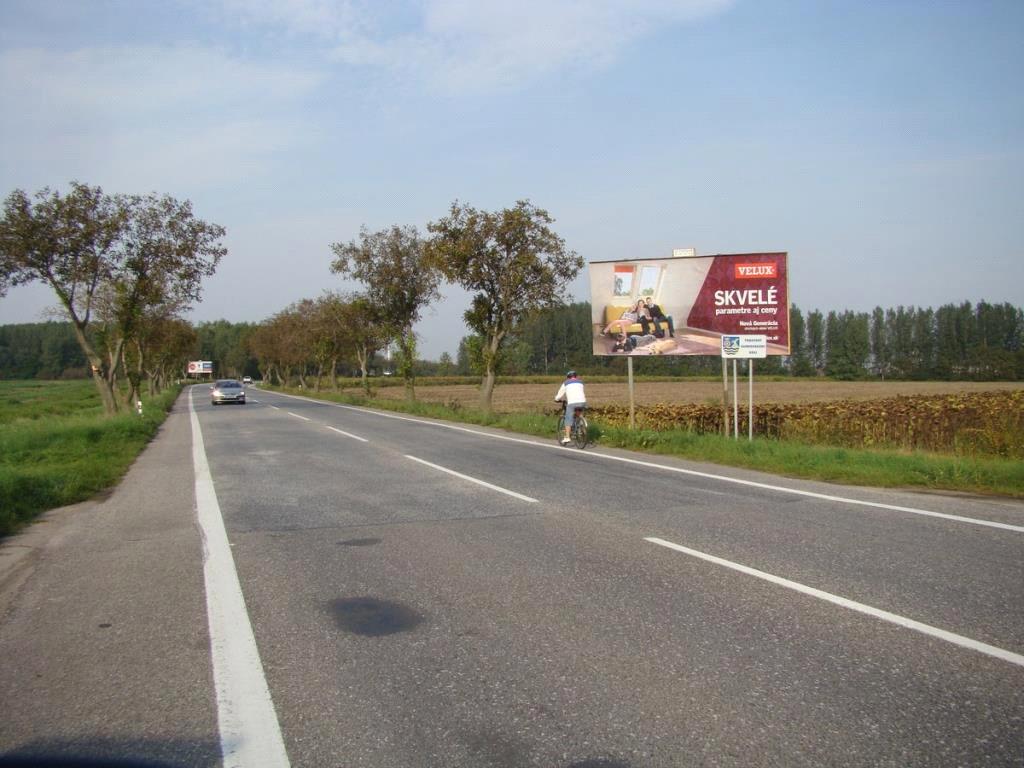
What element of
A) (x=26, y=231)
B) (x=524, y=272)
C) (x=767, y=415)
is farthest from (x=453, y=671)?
(x=26, y=231)

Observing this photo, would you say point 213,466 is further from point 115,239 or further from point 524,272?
point 115,239

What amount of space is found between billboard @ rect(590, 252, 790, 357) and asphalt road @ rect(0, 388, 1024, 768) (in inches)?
397

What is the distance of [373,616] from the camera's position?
5.11 m

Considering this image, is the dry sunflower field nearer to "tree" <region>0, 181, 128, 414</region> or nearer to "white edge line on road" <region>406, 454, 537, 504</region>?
"white edge line on road" <region>406, 454, 537, 504</region>

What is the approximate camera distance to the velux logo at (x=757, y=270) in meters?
18.9

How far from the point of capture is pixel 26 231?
26.4 metres

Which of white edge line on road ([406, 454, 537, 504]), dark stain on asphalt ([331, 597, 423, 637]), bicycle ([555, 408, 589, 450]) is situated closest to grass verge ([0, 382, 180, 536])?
white edge line on road ([406, 454, 537, 504])

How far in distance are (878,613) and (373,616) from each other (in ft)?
10.7

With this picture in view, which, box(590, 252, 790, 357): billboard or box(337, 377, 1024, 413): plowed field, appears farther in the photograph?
box(337, 377, 1024, 413): plowed field

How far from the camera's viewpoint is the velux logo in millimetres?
18875

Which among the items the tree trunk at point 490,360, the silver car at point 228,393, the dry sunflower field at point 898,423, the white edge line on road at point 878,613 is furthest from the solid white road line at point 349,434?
the silver car at point 228,393

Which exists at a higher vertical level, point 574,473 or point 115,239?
point 115,239

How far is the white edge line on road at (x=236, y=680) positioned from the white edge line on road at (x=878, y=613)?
3.63 metres

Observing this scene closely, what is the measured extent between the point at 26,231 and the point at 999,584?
97.5ft
